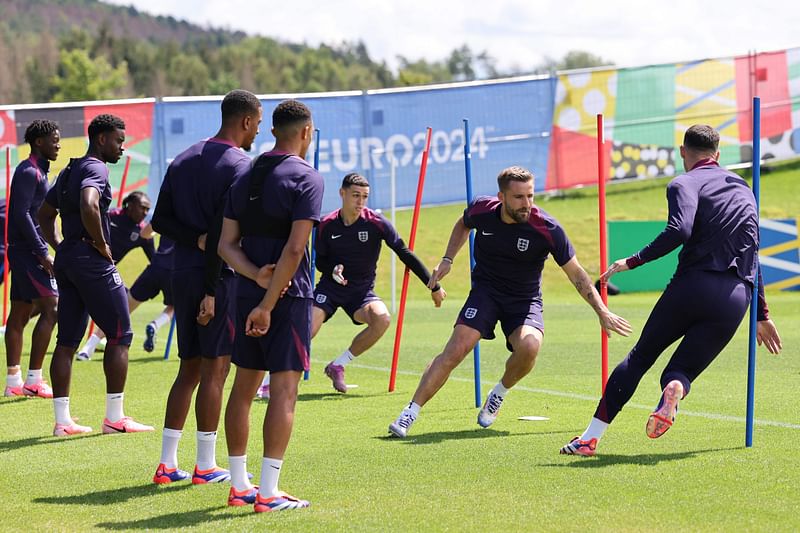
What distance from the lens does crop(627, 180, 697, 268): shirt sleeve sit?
6.98 metres

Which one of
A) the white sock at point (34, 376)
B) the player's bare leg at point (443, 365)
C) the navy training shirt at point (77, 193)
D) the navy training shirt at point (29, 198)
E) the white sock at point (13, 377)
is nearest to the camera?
the navy training shirt at point (77, 193)

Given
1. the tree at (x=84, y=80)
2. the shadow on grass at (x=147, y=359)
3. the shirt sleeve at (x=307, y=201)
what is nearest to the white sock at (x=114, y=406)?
the shirt sleeve at (x=307, y=201)

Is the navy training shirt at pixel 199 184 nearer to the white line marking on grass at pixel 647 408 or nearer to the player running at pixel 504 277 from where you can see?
the player running at pixel 504 277

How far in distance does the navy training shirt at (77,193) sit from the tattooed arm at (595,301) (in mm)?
3334

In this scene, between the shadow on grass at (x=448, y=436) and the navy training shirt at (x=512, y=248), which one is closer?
the shadow on grass at (x=448, y=436)

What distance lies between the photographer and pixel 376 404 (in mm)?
10453

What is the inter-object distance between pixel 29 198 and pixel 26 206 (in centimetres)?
8

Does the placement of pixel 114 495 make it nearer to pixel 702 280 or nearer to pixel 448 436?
pixel 448 436

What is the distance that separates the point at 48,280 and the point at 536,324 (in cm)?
479

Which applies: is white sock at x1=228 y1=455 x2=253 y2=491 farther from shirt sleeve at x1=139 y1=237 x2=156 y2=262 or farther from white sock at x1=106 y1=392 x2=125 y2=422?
shirt sleeve at x1=139 y1=237 x2=156 y2=262

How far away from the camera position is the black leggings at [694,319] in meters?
7.24

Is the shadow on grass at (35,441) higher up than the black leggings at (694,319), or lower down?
lower down

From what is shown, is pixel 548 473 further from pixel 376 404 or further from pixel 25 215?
pixel 25 215

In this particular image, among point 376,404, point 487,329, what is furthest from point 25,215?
point 487,329
